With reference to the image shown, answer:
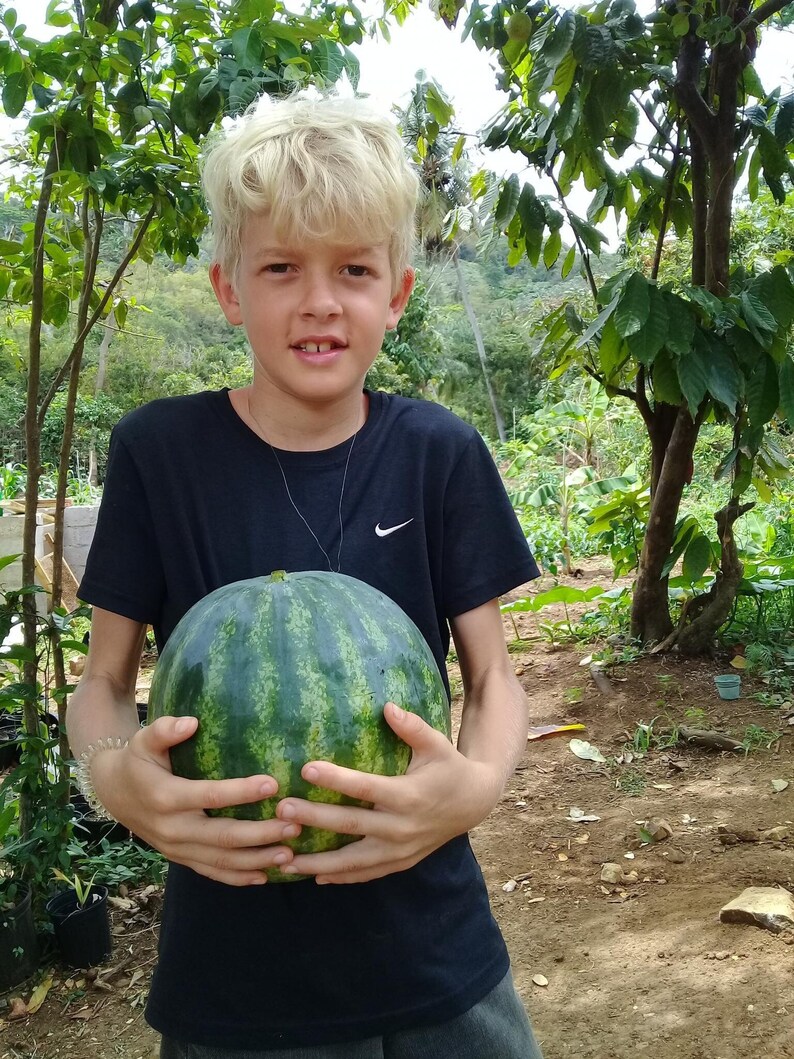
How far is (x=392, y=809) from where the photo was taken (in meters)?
1.10

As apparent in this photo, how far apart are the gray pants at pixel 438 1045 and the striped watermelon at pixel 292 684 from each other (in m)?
0.41

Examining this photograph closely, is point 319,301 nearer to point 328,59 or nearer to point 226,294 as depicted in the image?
point 226,294

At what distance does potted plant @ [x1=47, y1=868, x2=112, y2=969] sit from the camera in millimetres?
3531

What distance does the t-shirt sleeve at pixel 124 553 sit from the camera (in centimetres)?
146

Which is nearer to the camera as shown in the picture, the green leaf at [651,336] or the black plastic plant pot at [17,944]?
the black plastic plant pot at [17,944]

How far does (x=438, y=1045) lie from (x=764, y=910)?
7.56 ft

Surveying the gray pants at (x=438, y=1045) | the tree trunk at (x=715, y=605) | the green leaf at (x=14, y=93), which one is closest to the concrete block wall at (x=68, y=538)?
the tree trunk at (x=715, y=605)

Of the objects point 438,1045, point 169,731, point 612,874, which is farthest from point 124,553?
point 612,874

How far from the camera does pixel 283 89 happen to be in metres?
2.54

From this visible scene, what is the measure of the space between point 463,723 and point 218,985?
0.53 metres

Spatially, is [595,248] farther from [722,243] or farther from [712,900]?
[712,900]

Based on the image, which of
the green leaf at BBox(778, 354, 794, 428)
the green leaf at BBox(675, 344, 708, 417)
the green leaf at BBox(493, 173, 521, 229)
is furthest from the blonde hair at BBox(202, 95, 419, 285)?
the green leaf at BBox(493, 173, 521, 229)

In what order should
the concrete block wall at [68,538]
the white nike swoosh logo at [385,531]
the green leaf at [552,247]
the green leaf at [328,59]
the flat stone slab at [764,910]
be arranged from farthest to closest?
the concrete block wall at [68,538]
the green leaf at [552,247]
the flat stone slab at [764,910]
the green leaf at [328,59]
the white nike swoosh logo at [385,531]

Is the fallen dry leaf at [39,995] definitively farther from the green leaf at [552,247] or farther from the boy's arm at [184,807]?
the green leaf at [552,247]
